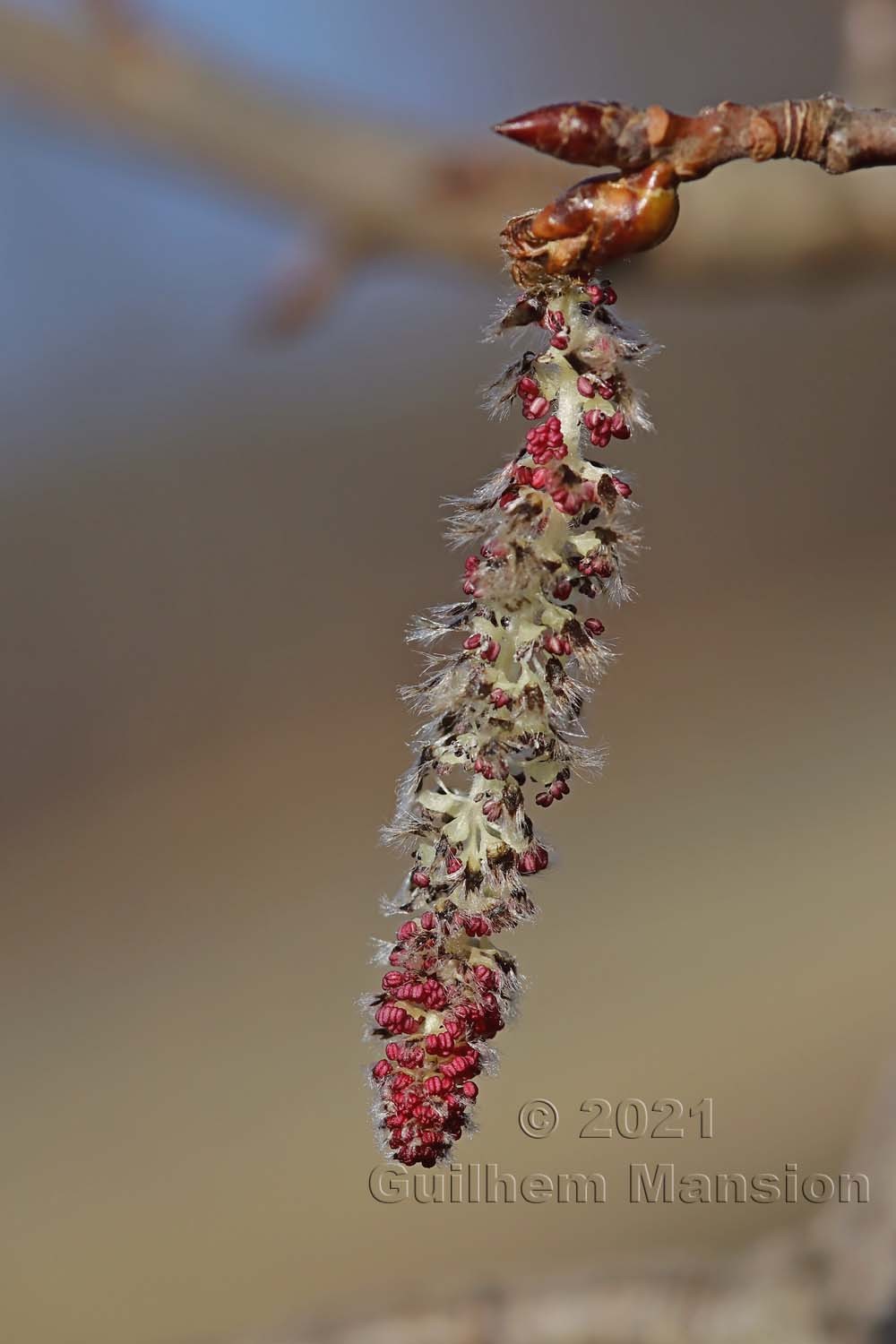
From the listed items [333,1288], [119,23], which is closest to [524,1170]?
[333,1288]

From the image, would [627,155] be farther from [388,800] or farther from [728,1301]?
[388,800]

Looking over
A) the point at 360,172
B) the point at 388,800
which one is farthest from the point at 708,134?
the point at 388,800

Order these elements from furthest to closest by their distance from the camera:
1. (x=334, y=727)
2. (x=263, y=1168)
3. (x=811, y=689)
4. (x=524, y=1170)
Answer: (x=334, y=727)
(x=811, y=689)
(x=263, y=1168)
(x=524, y=1170)

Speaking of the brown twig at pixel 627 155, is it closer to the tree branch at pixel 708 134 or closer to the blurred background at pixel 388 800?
the tree branch at pixel 708 134

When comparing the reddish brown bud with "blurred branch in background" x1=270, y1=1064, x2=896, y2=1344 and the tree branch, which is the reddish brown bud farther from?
"blurred branch in background" x1=270, y1=1064, x2=896, y2=1344

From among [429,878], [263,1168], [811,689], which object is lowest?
[429,878]

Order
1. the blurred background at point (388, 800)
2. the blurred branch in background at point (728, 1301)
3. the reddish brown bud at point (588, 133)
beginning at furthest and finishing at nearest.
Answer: the blurred background at point (388, 800) < the blurred branch in background at point (728, 1301) < the reddish brown bud at point (588, 133)

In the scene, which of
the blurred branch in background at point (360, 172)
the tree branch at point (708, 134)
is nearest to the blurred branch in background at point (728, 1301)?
the blurred branch in background at point (360, 172)

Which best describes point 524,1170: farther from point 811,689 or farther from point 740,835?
point 811,689
